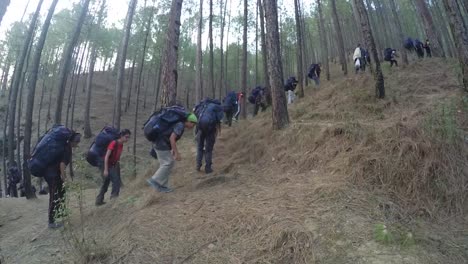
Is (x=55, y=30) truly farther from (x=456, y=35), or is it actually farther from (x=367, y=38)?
(x=456, y=35)

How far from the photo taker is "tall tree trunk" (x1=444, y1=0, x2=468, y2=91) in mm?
6429

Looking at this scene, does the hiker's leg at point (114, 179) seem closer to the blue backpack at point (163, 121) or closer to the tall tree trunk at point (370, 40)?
the blue backpack at point (163, 121)

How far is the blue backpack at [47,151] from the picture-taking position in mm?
5465

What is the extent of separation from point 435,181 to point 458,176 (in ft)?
1.11

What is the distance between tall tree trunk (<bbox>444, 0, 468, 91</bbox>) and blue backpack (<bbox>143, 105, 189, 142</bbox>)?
18.5 ft

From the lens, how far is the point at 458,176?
4.45 meters

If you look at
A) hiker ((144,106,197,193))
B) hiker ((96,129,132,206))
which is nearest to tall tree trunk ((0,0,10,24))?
hiker ((144,106,197,193))

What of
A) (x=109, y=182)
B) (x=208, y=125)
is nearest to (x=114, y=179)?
(x=109, y=182)

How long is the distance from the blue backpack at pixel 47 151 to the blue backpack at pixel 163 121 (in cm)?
146

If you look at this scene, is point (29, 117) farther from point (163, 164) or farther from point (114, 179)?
point (163, 164)

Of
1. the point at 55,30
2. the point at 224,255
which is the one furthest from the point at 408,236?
the point at 55,30

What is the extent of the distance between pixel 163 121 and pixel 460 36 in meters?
6.21

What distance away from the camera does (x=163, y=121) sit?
5.73 meters

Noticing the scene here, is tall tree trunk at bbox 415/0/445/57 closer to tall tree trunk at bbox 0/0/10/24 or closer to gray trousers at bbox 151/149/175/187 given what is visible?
gray trousers at bbox 151/149/175/187
